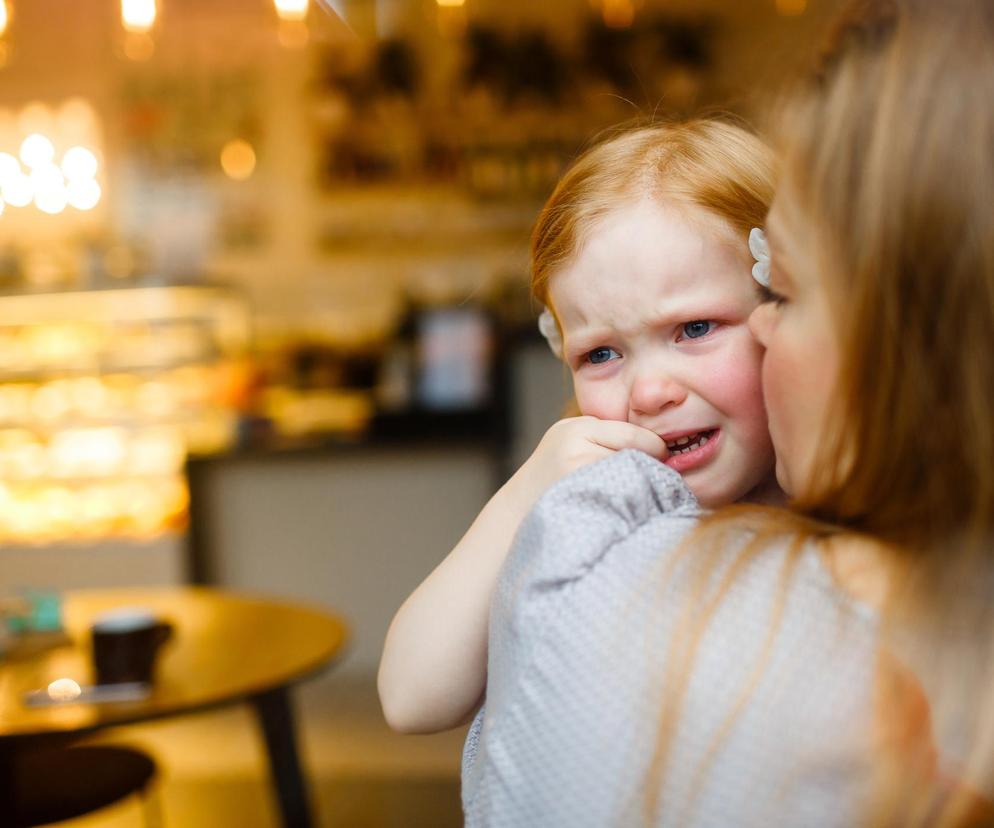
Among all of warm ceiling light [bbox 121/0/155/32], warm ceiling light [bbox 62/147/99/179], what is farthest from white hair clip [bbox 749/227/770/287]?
warm ceiling light [bbox 62/147/99/179]

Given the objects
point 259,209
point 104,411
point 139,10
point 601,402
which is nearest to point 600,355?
point 601,402

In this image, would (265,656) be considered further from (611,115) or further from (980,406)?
(611,115)

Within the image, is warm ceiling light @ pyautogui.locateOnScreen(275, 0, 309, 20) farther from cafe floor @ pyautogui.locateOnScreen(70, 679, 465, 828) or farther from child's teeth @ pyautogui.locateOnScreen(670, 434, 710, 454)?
child's teeth @ pyautogui.locateOnScreen(670, 434, 710, 454)

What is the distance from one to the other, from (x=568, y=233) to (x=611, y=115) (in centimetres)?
561

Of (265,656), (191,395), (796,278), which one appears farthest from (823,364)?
(191,395)

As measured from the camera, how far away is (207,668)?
212 centimetres

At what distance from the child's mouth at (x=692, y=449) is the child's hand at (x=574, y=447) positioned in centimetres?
4

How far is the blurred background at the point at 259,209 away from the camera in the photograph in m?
5.54

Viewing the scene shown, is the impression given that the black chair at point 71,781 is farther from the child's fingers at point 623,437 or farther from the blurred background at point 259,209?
the blurred background at point 259,209

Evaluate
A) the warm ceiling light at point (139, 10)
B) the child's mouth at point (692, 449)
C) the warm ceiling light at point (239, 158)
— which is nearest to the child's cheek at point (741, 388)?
the child's mouth at point (692, 449)

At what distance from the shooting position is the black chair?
2039mm

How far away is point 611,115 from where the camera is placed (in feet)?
20.6

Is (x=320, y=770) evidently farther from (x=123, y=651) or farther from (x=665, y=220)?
(x=665, y=220)

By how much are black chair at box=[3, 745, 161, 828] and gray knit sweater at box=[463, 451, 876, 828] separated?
5.36ft
